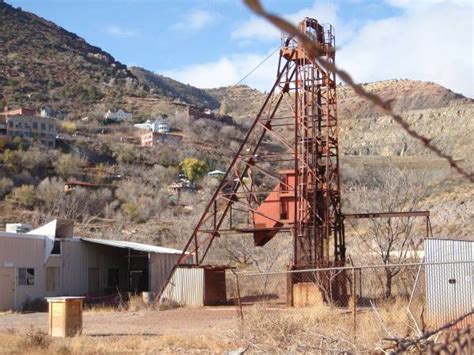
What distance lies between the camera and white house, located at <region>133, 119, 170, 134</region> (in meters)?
115

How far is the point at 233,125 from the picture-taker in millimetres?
125812

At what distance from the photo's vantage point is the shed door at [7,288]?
112ft

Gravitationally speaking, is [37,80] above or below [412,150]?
above

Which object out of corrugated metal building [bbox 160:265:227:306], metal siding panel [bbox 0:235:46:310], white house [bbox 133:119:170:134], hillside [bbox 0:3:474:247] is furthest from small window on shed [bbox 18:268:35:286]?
white house [bbox 133:119:170:134]

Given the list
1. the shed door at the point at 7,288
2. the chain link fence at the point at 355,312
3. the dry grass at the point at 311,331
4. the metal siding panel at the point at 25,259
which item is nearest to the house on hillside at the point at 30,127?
the metal siding panel at the point at 25,259

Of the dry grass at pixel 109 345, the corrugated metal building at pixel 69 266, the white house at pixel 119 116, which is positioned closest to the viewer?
the dry grass at pixel 109 345

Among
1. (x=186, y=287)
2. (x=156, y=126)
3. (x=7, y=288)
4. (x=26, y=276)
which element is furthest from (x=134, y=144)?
(x=186, y=287)

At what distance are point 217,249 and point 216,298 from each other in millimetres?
17573

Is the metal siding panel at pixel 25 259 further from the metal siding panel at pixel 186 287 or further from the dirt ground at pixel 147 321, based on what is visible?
the metal siding panel at pixel 186 287

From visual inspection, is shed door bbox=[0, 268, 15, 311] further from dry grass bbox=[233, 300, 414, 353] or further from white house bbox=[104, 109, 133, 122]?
white house bbox=[104, 109, 133, 122]

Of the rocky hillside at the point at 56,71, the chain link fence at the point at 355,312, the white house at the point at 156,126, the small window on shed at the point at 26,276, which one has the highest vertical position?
the rocky hillside at the point at 56,71

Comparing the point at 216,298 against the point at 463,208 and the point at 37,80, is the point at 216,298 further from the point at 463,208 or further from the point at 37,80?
the point at 37,80

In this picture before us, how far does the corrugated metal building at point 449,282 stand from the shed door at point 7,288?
20849 mm

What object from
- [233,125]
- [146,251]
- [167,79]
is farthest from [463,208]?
[167,79]
